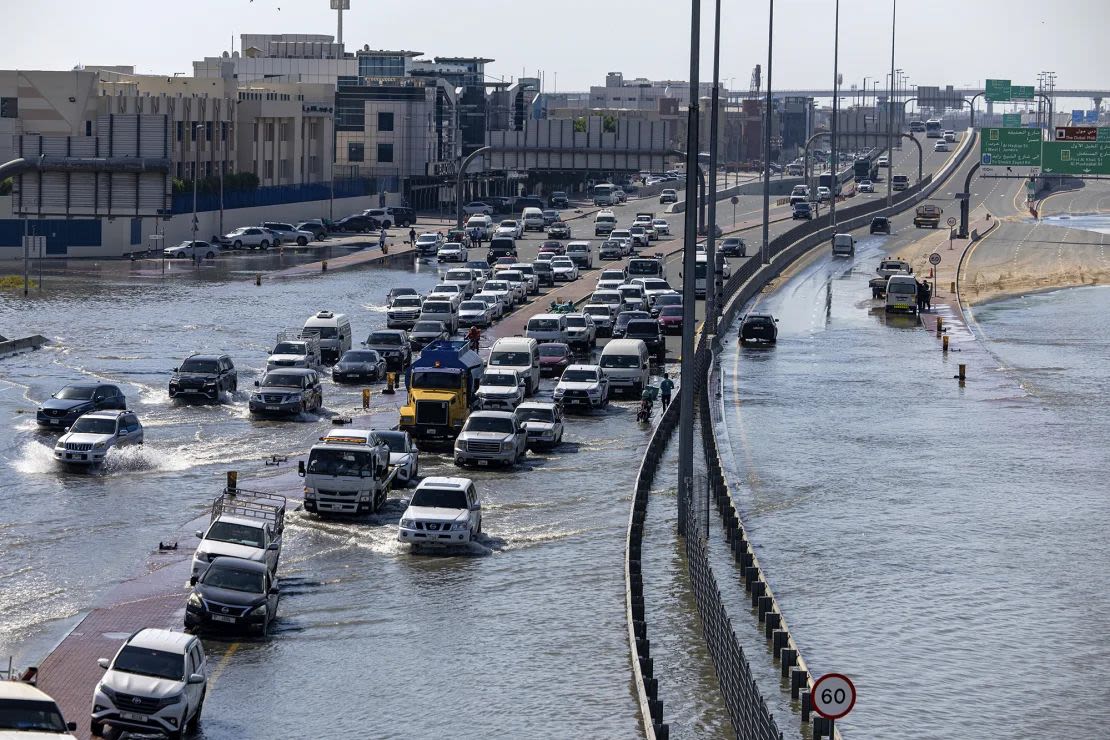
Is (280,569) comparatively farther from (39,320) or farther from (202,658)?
(39,320)

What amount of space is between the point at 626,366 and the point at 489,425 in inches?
529

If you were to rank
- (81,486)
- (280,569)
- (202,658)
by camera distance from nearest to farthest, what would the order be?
(202,658), (280,569), (81,486)


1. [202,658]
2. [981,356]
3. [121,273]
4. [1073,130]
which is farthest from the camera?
[1073,130]

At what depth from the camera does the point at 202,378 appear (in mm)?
57875

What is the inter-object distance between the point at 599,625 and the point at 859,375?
38.2m

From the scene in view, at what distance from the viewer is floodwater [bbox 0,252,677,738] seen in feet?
94.6

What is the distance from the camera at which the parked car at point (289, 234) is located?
401ft

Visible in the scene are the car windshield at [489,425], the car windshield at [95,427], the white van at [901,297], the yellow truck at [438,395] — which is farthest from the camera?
the white van at [901,297]

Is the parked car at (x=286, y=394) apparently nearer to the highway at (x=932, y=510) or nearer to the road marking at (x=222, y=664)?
the highway at (x=932, y=510)

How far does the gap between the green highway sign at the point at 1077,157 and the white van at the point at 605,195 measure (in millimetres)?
52173

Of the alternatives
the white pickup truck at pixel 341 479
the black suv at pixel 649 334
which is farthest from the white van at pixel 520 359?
the white pickup truck at pixel 341 479

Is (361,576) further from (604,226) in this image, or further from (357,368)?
(604,226)

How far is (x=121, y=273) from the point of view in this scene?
327 feet

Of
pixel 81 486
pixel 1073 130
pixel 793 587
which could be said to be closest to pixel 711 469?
pixel 793 587
